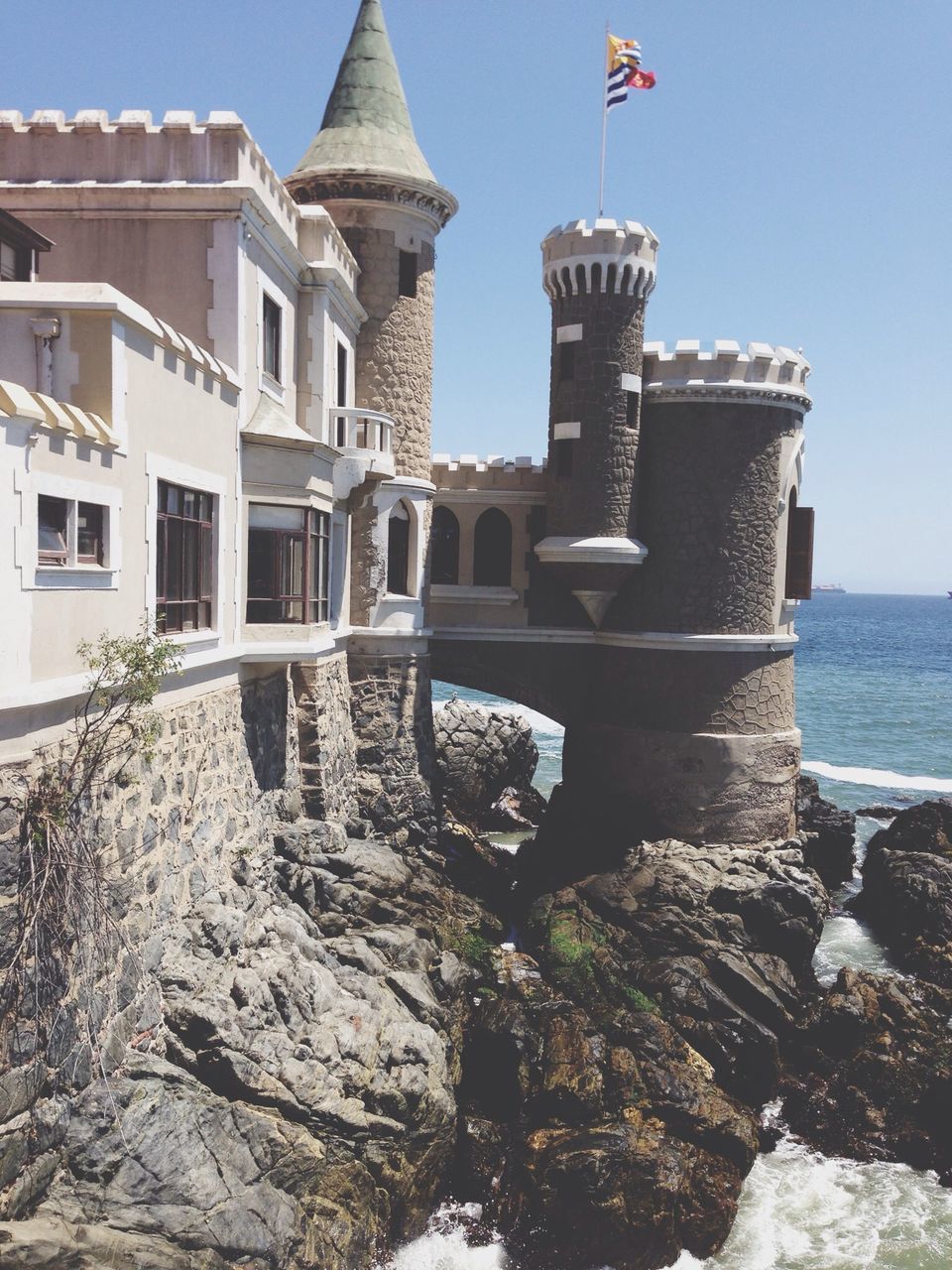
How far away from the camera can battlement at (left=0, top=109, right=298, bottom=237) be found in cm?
1588

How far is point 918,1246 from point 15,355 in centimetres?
1644

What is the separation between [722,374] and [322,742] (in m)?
12.4

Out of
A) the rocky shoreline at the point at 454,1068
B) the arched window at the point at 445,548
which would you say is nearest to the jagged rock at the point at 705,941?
the rocky shoreline at the point at 454,1068

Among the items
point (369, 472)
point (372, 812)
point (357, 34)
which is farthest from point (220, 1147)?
point (357, 34)

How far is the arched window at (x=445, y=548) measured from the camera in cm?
2681

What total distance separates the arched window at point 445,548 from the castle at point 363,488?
0.20ft

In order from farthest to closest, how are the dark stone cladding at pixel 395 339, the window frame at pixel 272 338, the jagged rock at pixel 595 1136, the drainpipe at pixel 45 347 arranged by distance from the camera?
the dark stone cladding at pixel 395 339 < the window frame at pixel 272 338 < the jagged rock at pixel 595 1136 < the drainpipe at pixel 45 347

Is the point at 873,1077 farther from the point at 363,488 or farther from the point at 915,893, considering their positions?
the point at 363,488

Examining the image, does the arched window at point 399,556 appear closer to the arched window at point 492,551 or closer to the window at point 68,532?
the arched window at point 492,551

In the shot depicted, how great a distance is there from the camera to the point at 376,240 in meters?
22.4

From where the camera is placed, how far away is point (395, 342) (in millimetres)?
22906

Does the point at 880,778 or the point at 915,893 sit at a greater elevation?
the point at 915,893

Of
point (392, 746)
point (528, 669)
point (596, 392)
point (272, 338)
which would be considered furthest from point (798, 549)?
point (272, 338)

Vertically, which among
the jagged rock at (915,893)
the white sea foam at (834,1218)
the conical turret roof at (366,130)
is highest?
the conical turret roof at (366,130)
